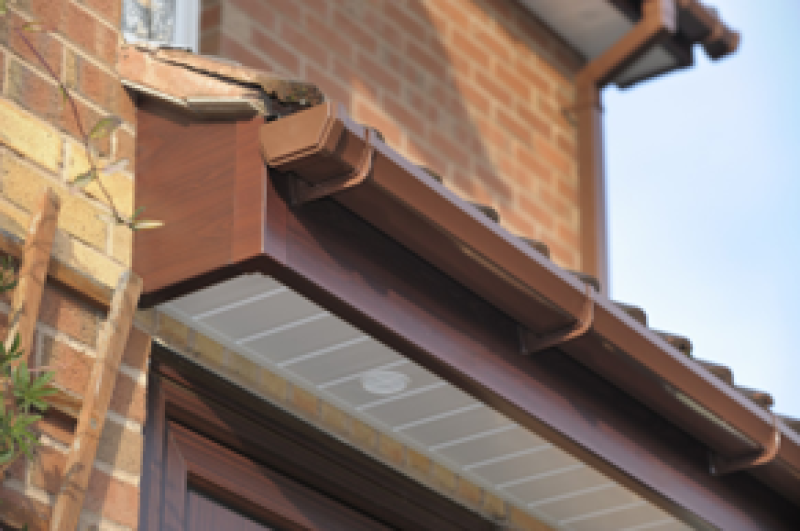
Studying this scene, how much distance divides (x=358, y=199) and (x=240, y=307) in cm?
44

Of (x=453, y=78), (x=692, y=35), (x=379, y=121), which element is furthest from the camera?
(x=692, y=35)

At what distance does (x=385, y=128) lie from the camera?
550cm

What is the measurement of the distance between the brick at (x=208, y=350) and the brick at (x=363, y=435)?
0.56 m

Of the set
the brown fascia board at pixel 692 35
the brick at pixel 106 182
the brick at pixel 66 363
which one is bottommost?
the brick at pixel 66 363

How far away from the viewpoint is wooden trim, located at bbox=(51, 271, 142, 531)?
2.80 metres

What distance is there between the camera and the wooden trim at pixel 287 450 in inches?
133

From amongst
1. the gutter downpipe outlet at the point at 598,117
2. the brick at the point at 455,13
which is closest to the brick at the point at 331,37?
the brick at the point at 455,13

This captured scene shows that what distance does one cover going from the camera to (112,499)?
9.87ft

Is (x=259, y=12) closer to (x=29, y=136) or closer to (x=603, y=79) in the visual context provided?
(x=29, y=136)

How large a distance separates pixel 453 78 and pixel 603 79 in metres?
1.12

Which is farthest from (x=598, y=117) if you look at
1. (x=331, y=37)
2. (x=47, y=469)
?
(x=47, y=469)

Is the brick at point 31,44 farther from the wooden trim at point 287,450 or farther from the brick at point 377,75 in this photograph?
the brick at point 377,75

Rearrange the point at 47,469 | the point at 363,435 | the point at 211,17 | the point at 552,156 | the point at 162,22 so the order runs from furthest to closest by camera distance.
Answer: the point at 552,156 < the point at 211,17 < the point at 363,435 < the point at 162,22 < the point at 47,469

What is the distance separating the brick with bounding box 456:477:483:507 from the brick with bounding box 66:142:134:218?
1.54m
